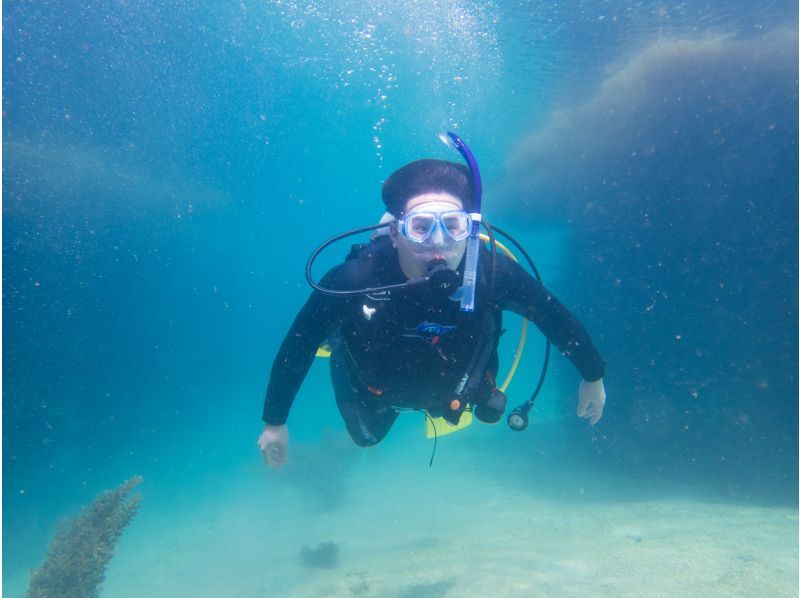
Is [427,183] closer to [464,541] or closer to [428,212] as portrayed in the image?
[428,212]

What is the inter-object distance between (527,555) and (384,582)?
2.58 meters

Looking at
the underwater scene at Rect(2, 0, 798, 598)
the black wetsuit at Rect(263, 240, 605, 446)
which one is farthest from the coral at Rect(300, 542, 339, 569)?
the black wetsuit at Rect(263, 240, 605, 446)

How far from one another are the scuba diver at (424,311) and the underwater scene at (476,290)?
27 millimetres

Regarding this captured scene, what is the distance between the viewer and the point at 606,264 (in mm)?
12359

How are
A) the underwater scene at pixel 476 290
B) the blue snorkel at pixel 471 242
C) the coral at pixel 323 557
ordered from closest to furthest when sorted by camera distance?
1. the blue snorkel at pixel 471 242
2. the underwater scene at pixel 476 290
3. the coral at pixel 323 557

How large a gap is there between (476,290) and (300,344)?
58.3 inches

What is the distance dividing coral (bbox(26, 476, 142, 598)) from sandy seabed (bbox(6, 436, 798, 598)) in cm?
275

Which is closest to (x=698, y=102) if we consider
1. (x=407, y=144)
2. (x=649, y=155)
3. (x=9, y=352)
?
(x=649, y=155)

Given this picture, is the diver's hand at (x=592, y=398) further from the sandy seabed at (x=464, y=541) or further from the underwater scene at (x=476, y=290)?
the sandy seabed at (x=464, y=541)

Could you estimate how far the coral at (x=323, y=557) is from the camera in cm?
975

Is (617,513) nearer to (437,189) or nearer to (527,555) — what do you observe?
(527,555)

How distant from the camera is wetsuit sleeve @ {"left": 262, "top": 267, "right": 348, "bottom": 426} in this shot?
3328mm

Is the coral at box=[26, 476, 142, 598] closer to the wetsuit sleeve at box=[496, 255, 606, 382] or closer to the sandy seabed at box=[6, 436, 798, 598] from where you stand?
the sandy seabed at box=[6, 436, 798, 598]

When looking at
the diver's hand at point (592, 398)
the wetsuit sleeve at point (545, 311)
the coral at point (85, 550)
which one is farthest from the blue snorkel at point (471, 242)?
the coral at point (85, 550)
